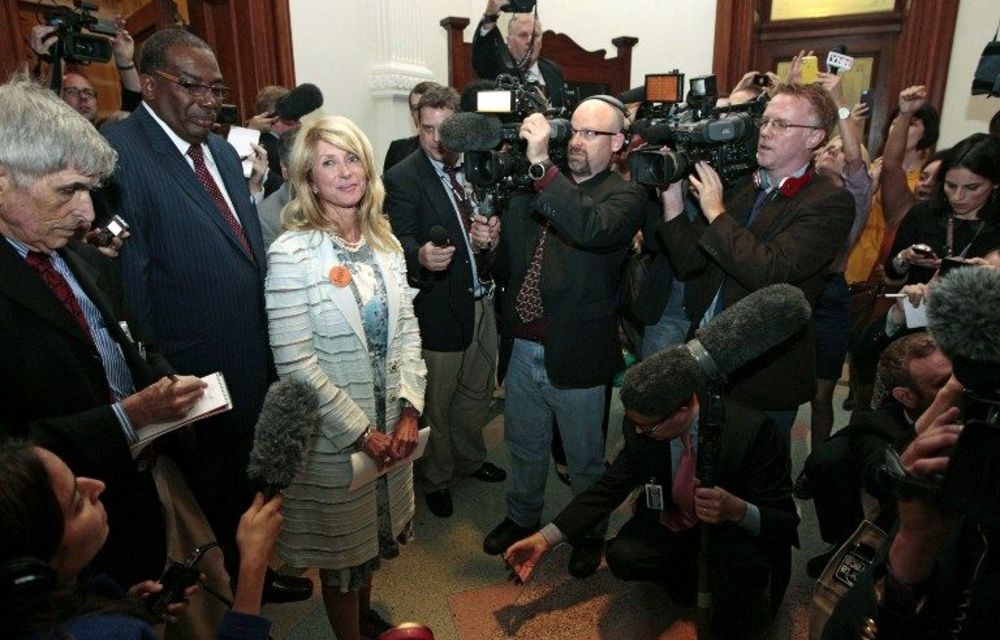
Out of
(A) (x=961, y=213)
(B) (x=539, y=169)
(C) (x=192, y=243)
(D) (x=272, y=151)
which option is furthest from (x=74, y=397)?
(A) (x=961, y=213)

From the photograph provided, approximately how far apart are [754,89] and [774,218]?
74.1 inches

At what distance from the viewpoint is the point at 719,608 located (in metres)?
1.92

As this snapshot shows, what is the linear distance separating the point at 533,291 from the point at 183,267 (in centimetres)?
117

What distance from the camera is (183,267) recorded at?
1818 millimetres

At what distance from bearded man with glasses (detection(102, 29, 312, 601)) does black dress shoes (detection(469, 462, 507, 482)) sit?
136 cm

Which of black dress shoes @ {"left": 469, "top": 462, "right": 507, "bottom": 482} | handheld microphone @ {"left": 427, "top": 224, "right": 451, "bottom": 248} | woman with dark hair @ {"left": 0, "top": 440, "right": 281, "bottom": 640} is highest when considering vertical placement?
handheld microphone @ {"left": 427, "top": 224, "right": 451, "bottom": 248}

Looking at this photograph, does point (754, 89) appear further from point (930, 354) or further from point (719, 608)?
point (719, 608)

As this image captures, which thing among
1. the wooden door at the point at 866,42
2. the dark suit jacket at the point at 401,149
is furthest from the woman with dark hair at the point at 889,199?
the dark suit jacket at the point at 401,149

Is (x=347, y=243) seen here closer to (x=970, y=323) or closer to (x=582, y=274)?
(x=582, y=274)

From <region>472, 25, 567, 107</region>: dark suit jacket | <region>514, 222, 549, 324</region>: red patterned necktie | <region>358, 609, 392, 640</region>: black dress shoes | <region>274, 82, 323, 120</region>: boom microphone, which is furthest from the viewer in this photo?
<region>472, 25, 567, 107</region>: dark suit jacket

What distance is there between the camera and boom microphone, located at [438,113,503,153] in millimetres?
2006

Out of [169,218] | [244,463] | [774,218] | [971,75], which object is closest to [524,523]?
[244,463]

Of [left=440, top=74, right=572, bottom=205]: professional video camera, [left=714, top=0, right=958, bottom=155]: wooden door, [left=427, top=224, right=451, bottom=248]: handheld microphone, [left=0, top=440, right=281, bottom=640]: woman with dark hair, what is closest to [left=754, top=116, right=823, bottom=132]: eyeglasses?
[left=440, top=74, right=572, bottom=205]: professional video camera

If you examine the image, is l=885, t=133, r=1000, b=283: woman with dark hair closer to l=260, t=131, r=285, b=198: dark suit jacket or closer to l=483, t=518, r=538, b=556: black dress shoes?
l=483, t=518, r=538, b=556: black dress shoes
